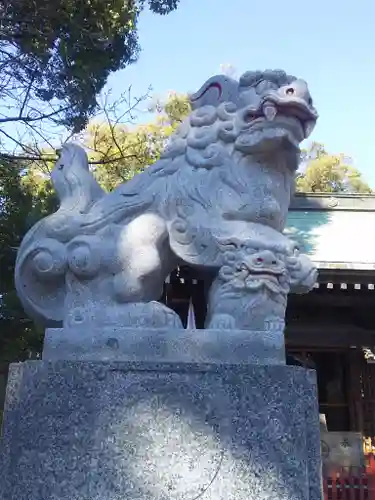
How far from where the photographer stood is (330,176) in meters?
19.6

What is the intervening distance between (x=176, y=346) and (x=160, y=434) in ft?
1.08

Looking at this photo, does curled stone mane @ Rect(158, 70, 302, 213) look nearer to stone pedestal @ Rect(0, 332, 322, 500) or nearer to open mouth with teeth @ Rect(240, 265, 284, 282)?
open mouth with teeth @ Rect(240, 265, 284, 282)

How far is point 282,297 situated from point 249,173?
552 millimetres

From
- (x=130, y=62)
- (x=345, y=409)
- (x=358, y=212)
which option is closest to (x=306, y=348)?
(x=345, y=409)

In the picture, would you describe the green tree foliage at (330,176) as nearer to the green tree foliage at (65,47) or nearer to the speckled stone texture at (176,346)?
the green tree foliage at (65,47)

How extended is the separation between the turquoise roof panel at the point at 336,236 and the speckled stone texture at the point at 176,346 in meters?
4.15

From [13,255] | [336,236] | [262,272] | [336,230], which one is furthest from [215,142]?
[336,230]

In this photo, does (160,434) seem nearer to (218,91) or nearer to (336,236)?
(218,91)

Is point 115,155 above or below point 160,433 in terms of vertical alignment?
above

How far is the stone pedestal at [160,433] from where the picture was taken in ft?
6.40

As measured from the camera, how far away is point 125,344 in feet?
7.13

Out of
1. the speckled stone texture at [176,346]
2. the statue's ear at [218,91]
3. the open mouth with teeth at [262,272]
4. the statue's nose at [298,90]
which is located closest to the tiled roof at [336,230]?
the statue's ear at [218,91]

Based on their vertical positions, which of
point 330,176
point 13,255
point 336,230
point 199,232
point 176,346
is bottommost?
point 176,346

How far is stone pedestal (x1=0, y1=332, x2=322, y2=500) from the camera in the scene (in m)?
1.95
